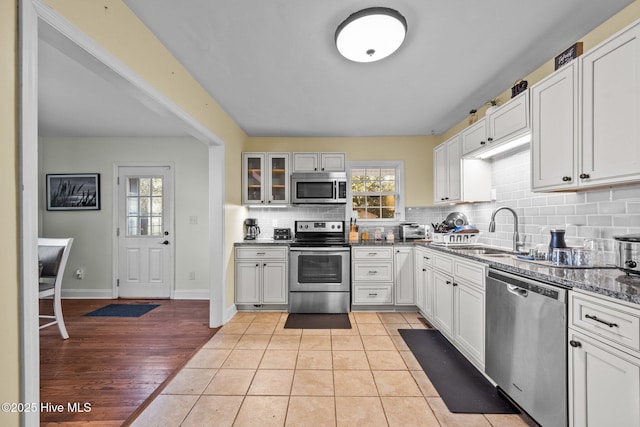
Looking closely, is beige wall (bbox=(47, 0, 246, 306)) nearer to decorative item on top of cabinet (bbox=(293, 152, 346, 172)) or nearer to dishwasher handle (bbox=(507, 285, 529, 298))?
decorative item on top of cabinet (bbox=(293, 152, 346, 172))

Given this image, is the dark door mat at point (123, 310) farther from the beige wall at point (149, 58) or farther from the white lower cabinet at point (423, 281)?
the white lower cabinet at point (423, 281)

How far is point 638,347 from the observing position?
1071 mm

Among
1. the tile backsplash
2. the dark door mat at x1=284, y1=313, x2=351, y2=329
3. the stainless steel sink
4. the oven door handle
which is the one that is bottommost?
A: the dark door mat at x1=284, y1=313, x2=351, y2=329

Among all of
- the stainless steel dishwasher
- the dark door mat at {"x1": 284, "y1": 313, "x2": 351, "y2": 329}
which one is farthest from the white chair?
the stainless steel dishwasher

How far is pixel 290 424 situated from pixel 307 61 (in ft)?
8.33

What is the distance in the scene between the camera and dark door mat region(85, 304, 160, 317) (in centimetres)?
357

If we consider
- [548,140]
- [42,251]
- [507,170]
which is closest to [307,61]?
[548,140]

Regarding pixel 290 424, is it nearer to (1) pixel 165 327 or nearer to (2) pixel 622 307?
(2) pixel 622 307

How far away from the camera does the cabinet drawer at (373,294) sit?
363 cm

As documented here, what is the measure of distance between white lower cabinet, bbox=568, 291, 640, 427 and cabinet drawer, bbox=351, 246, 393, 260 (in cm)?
229

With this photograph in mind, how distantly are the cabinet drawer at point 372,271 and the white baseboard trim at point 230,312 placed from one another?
5.19 ft

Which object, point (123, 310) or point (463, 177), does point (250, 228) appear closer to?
point (123, 310)

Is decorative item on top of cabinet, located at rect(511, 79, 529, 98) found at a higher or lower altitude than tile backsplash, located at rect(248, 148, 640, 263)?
higher

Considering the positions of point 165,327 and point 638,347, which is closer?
point 638,347
